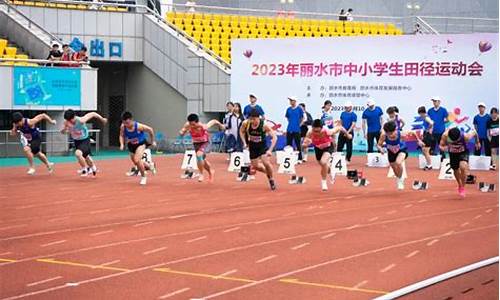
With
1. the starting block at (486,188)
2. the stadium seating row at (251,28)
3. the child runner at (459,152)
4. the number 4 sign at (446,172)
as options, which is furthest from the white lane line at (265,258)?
the stadium seating row at (251,28)

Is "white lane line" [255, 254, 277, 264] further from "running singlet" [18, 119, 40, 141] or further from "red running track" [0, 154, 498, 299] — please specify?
"running singlet" [18, 119, 40, 141]

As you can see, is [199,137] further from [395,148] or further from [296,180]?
[395,148]

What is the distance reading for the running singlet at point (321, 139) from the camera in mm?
20469

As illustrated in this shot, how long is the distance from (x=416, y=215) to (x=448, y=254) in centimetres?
405

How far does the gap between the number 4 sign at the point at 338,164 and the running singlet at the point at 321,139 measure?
175 cm

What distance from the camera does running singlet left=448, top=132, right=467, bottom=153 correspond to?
18.8 meters

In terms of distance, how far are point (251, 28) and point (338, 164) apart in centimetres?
2013

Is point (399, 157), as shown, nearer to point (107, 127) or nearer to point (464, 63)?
point (464, 63)

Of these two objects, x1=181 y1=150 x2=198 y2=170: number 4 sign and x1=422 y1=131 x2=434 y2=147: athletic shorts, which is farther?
x1=422 y1=131 x2=434 y2=147: athletic shorts

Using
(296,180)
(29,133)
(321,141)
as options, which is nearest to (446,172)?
(296,180)

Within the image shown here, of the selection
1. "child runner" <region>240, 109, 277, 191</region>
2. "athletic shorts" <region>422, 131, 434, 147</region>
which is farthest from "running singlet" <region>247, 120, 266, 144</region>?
"athletic shorts" <region>422, 131, 434, 147</region>

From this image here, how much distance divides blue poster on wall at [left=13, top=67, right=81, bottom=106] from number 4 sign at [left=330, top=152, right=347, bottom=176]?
1204 centimetres

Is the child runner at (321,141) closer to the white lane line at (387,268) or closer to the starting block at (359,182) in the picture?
the starting block at (359,182)

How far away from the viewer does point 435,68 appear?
31922 millimetres
